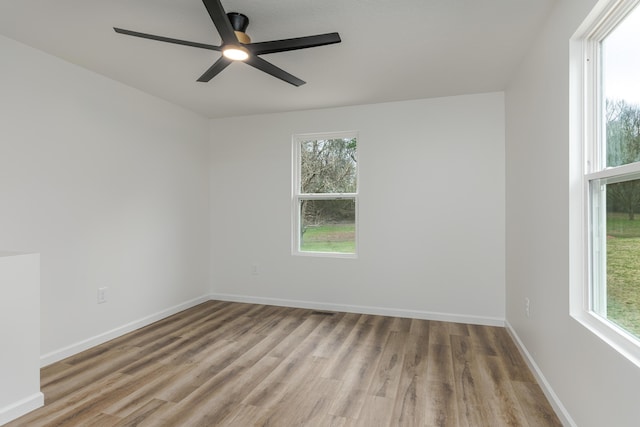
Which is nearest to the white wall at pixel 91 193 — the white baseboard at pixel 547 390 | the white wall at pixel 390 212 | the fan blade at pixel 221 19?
the white wall at pixel 390 212

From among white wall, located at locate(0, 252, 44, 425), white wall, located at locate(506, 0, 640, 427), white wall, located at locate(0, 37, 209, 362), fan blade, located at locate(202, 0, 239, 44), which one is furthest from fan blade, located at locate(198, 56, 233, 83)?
white wall, located at locate(506, 0, 640, 427)

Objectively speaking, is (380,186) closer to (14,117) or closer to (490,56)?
(490,56)

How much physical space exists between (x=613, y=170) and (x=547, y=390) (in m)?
1.44

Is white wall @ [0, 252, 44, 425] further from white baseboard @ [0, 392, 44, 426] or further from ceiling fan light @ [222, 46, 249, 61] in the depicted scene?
ceiling fan light @ [222, 46, 249, 61]

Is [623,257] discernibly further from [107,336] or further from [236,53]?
[107,336]

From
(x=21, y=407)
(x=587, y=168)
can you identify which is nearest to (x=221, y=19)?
(x=587, y=168)

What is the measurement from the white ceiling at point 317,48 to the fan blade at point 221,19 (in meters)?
0.22

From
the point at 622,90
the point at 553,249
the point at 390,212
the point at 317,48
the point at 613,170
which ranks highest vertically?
the point at 317,48

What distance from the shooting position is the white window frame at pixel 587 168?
1.65 metres

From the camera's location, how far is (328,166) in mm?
4219

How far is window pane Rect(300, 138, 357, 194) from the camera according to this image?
4106mm

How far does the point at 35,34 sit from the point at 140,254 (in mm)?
2015

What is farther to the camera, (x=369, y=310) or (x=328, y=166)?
(x=328, y=166)

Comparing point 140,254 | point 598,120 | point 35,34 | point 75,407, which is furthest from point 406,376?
point 35,34
